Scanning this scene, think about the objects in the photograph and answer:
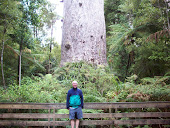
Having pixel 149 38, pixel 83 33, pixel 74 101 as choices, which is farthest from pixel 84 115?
pixel 149 38

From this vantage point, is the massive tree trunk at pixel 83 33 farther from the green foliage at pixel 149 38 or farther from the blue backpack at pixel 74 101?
the blue backpack at pixel 74 101

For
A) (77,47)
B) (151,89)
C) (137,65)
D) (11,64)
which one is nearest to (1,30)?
(77,47)

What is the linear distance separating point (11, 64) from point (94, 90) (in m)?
12.5

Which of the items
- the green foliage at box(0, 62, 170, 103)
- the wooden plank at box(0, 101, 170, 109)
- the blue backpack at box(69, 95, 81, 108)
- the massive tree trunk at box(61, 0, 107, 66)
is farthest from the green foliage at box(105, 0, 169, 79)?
the blue backpack at box(69, 95, 81, 108)

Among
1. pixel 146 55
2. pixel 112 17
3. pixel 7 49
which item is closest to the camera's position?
pixel 146 55

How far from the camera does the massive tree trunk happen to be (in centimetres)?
689

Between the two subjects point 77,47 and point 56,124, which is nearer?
point 56,124

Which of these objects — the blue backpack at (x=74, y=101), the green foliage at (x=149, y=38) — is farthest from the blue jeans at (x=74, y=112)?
the green foliage at (x=149, y=38)

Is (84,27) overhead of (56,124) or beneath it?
overhead

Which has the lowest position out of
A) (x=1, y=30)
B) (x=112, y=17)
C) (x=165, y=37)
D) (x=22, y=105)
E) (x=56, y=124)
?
(x=56, y=124)

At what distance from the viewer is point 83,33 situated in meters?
7.00

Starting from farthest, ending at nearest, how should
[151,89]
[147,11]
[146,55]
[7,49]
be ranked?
[7,49], [146,55], [147,11], [151,89]

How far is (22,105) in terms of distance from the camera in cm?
408

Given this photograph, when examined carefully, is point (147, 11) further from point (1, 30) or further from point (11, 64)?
point (11, 64)
